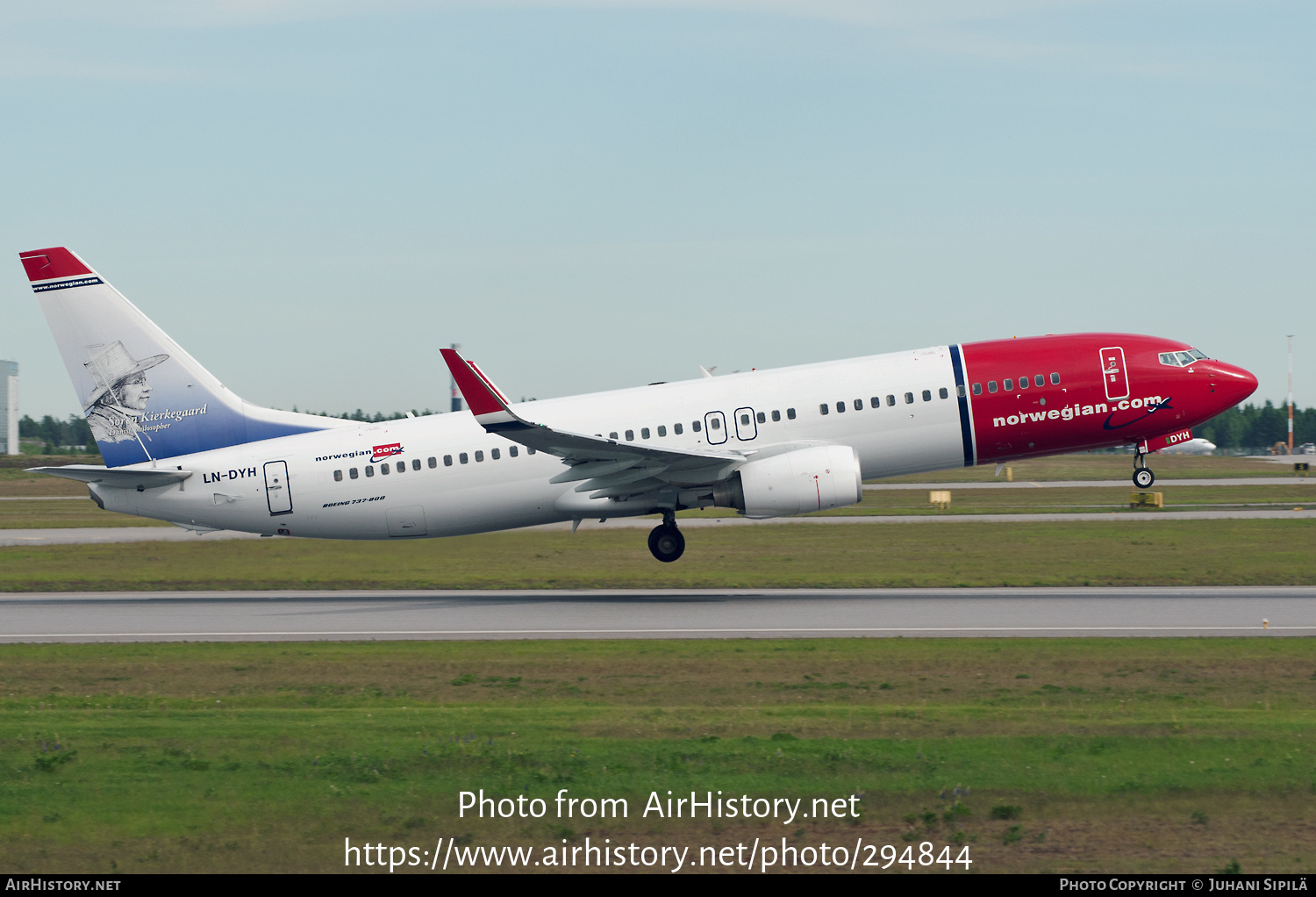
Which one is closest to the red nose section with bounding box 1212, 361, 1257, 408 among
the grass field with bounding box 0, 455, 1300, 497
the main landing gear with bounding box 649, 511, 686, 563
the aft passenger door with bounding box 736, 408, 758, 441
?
the aft passenger door with bounding box 736, 408, 758, 441

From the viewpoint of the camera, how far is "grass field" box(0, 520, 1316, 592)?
108ft

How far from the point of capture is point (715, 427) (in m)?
31.0

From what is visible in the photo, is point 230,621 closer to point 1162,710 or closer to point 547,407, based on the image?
point 547,407

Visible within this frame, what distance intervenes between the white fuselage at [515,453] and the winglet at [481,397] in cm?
390

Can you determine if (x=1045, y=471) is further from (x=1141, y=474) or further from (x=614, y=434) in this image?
(x=614, y=434)

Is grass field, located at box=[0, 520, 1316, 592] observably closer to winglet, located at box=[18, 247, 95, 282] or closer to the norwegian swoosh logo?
the norwegian swoosh logo

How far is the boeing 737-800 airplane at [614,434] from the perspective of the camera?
30516mm

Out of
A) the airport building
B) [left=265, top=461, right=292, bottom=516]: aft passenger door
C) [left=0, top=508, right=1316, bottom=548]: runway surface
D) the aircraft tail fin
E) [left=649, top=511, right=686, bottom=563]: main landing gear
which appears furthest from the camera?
the airport building

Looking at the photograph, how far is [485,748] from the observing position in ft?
50.5

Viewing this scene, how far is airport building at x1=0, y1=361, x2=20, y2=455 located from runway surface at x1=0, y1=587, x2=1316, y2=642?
119 m

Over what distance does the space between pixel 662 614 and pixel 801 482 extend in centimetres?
472

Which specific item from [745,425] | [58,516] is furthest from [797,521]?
[58,516]

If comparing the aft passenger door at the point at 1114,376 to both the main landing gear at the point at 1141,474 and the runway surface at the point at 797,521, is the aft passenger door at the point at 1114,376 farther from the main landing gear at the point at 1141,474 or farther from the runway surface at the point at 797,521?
the runway surface at the point at 797,521
